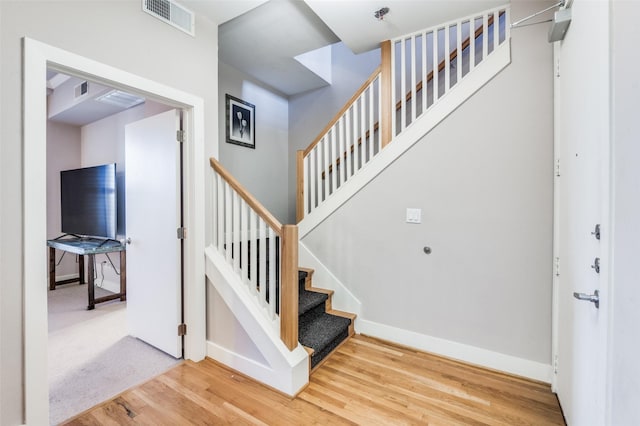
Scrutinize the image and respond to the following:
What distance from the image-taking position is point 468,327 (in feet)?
7.68

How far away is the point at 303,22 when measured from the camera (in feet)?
8.52

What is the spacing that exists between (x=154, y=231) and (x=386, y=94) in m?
2.56

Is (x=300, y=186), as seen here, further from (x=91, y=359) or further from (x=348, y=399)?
(x=91, y=359)

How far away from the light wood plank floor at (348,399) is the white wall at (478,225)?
358mm

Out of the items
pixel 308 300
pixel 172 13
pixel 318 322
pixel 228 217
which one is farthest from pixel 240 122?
pixel 318 322

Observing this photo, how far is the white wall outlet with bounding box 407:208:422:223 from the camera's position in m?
2.52

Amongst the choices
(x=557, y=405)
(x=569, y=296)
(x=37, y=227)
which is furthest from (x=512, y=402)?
(x=37, y=227)

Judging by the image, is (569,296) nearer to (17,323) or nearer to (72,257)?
(17,323)

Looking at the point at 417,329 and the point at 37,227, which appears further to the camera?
the point at 417,329

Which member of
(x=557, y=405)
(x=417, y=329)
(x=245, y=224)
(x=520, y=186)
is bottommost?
(x=557, y=405)

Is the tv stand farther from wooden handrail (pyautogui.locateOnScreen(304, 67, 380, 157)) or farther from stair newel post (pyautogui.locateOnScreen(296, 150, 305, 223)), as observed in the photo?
wooden handrail (pyautogui.locateOnScreen(304, 67, 380, 157))

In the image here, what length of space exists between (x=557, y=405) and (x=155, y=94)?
3.46m

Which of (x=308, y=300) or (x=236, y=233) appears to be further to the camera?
(x=308, y=300)

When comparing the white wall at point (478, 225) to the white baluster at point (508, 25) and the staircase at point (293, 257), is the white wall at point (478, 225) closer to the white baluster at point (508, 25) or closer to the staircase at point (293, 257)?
the white baluster at point (508, 25)
